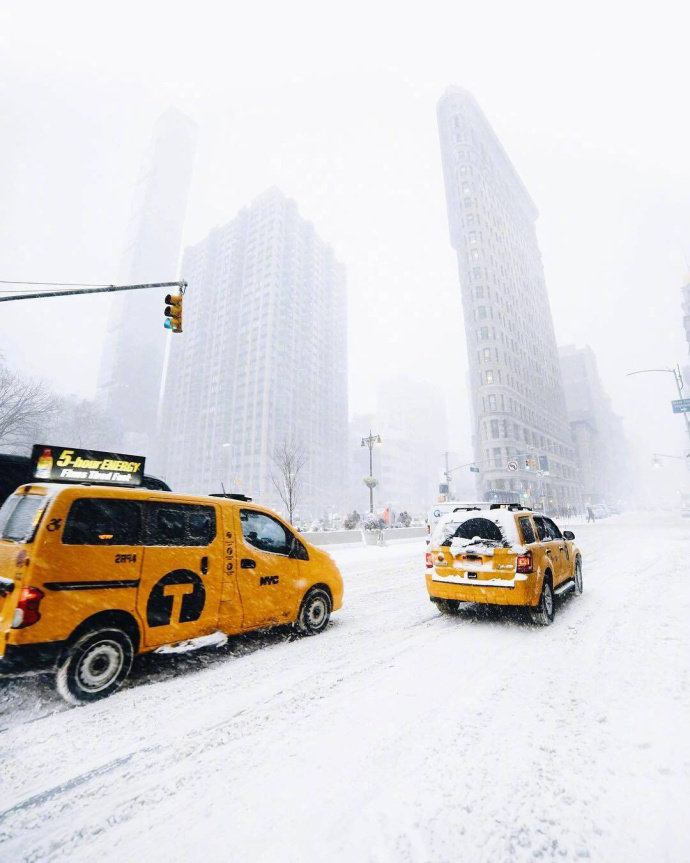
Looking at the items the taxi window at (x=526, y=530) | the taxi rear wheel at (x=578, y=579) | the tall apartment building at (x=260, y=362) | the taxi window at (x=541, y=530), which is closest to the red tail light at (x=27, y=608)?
the taxi window at (x=526, y=530)

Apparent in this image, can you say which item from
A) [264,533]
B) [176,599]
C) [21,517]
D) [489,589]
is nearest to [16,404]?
[21,517]

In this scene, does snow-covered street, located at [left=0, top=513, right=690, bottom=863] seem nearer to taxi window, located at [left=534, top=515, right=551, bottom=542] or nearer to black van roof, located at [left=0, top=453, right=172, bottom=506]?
taxi window, located at [left=534, top=515, right=551, bottom=542]

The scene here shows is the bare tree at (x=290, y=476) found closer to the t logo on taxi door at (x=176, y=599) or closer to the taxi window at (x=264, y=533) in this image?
the taxi window at (x=264, y=533)

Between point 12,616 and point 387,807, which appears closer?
point 387,807

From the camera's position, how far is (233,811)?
2359 millimetres

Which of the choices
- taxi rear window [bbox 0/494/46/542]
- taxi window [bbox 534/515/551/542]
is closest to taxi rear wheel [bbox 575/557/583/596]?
taxi window [bbox 534/515/551/542]

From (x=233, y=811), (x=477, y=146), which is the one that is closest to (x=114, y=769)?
→ (x=233, y=811)

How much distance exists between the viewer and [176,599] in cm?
440

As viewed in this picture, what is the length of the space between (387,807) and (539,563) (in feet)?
15.3

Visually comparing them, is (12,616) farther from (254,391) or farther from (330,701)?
(254,391)

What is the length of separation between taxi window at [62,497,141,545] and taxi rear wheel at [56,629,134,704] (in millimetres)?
852

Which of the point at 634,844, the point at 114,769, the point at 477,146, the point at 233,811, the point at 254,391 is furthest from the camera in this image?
the point at 254,391

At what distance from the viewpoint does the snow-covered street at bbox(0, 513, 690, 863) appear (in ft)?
7.06

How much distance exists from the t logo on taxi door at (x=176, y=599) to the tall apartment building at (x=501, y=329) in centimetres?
4690
